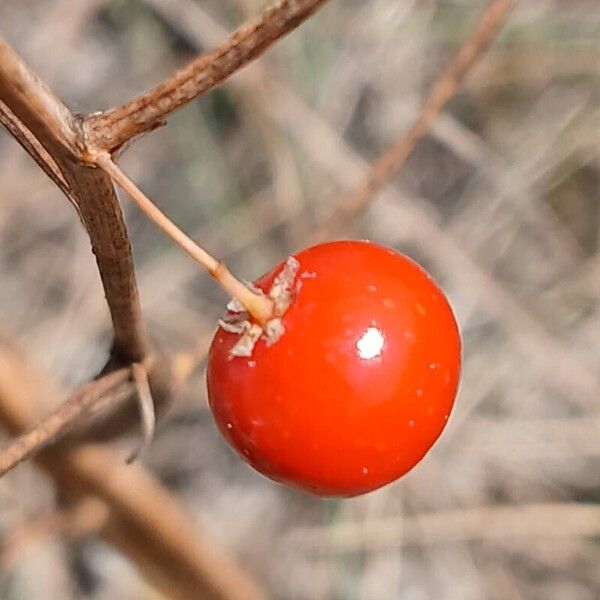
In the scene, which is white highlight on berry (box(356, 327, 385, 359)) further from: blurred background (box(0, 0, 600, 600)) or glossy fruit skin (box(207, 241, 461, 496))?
blurred background (box(0, 0, 600, 600))

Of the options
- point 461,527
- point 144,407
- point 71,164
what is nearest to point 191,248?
point 71,164

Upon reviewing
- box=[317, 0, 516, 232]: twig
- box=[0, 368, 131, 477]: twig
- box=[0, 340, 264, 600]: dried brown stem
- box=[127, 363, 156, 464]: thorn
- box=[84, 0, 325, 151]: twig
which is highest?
box=[84, 0, 325, 151]: twig

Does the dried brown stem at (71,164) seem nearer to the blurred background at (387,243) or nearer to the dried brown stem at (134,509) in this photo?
the dried brown stem at (134,509)

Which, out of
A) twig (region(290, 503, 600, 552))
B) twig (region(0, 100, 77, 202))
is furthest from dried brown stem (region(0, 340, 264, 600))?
twig (region(0, 100, 77, 202))

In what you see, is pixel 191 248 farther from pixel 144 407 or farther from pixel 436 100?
pixel 436 100

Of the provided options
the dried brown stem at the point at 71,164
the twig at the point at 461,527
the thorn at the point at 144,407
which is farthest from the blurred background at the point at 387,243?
the dried brown stem at the point at 71,164

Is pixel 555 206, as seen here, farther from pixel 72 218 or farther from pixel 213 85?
pixel 213 85
